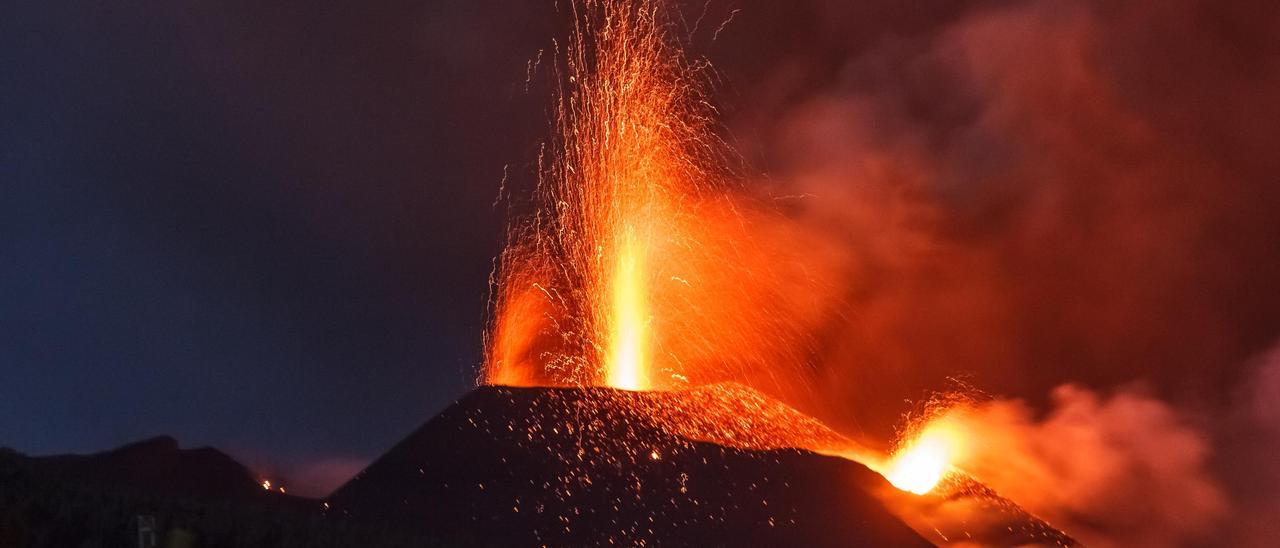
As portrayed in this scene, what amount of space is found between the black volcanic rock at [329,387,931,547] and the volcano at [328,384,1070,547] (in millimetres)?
33

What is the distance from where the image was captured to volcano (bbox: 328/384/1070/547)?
18.5m

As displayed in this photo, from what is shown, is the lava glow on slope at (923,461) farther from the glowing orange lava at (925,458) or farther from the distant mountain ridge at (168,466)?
the distant mountain ridge at (168,466)

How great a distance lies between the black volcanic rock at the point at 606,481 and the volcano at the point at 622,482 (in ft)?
0.11

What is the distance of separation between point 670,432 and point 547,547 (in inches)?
190

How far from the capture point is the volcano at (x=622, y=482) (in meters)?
18.5

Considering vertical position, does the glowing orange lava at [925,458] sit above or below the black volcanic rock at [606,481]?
above

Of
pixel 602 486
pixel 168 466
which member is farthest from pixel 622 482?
pixel 168 466

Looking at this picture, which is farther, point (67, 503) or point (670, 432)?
Answer: point (670, 432)

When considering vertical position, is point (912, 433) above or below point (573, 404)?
above

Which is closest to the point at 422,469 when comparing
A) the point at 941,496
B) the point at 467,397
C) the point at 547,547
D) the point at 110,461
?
the point at 467,397

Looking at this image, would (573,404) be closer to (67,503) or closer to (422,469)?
(422,469)

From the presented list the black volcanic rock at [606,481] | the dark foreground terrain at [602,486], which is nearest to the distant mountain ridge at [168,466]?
the dark foreground terrain at [602,486]

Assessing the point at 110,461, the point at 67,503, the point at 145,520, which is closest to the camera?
the point at 145,520

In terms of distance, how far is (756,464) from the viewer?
20875 millimetres
